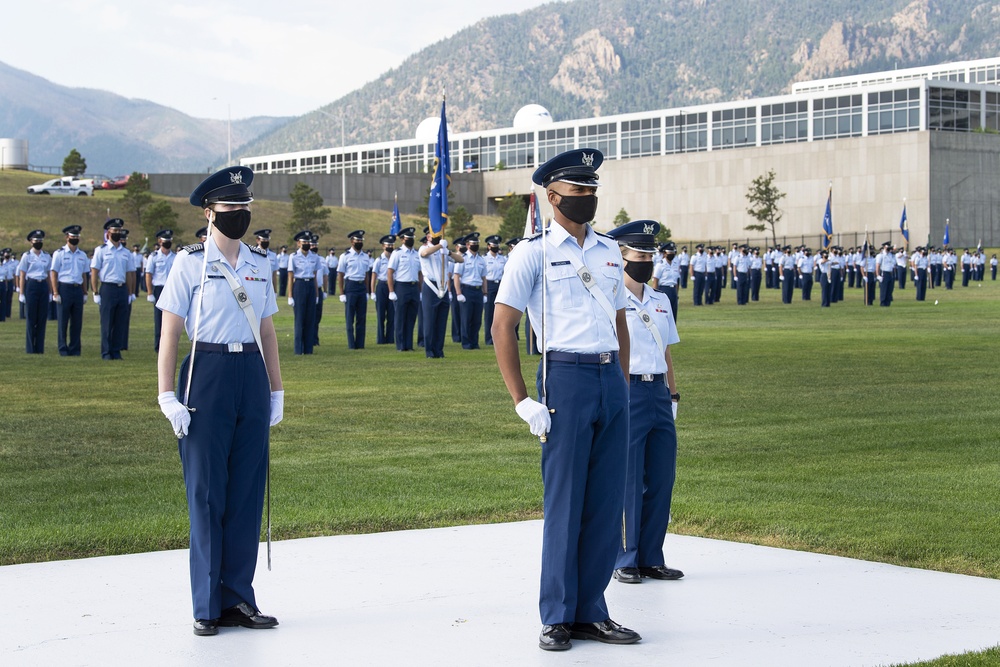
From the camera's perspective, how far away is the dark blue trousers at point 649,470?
279 inches

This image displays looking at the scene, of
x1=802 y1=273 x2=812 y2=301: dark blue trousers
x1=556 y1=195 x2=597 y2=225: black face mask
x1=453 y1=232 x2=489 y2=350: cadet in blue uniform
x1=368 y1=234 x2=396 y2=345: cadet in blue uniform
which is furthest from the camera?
x1=802 y1=273 x2=812 y2=301: dark blue trousers

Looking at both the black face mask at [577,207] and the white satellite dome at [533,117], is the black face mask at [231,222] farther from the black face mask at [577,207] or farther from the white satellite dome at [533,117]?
the white satellite dome at [533,117]

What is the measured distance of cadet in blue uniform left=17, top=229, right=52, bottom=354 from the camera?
2347cm

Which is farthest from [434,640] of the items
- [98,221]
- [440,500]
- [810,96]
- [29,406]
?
[810,96]

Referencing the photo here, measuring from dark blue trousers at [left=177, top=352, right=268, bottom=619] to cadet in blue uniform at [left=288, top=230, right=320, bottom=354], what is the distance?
16.4 m

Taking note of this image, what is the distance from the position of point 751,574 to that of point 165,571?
10.3 feet

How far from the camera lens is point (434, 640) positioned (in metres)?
5.81

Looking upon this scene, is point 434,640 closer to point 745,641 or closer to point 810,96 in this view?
point 745,641

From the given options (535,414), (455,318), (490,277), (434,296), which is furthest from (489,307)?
(535,414)

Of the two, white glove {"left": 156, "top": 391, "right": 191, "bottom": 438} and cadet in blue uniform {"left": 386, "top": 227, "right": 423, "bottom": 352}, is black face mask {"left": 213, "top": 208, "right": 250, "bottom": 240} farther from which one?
cadet in blue uniform {"left": 386, "top": 227, "right": 423, "bottom": 352}

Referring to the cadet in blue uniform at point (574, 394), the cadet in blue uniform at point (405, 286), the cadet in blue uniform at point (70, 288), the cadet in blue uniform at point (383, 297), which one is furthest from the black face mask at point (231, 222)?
the cadet in blue uniform at point (383, 297)

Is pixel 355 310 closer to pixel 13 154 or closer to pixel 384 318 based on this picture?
pixel 384 318

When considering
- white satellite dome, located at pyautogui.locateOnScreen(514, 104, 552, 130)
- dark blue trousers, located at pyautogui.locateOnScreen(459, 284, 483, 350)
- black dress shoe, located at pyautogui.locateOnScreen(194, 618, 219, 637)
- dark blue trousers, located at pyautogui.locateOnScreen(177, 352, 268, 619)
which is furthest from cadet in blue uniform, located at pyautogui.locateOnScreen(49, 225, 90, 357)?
white satellite dome, located at pyautogui.locateOnScreen(514, 104, 552, 130)

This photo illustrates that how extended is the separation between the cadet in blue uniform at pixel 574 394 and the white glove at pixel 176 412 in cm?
140
